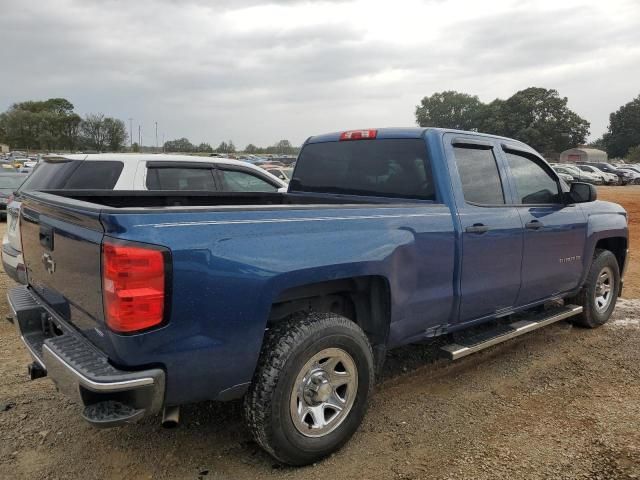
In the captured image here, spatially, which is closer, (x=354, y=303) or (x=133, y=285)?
(x=133, y=285)

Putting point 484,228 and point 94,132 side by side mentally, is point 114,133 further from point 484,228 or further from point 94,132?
point 484,228

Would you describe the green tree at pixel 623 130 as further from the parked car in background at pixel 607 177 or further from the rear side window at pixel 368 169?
the rear side window at pixel 368 169

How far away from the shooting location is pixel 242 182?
6953 millimetres

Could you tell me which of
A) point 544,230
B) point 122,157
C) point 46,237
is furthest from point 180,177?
point 544,230

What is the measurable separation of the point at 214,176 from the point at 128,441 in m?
3.95

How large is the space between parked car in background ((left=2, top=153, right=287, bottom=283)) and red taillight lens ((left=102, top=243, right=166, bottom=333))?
2855mm

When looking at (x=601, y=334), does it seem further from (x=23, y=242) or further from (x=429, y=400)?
(x=23, y=242)

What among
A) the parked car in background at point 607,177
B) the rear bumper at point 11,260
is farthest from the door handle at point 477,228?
the parked car in background at point 607,177

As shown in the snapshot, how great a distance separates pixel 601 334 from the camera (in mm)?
5383

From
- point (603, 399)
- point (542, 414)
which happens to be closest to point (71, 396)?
point (542, 414)

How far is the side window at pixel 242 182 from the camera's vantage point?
263 inches

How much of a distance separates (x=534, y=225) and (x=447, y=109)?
12359cm

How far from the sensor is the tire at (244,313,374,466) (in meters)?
2.69

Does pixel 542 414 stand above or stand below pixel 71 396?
below
